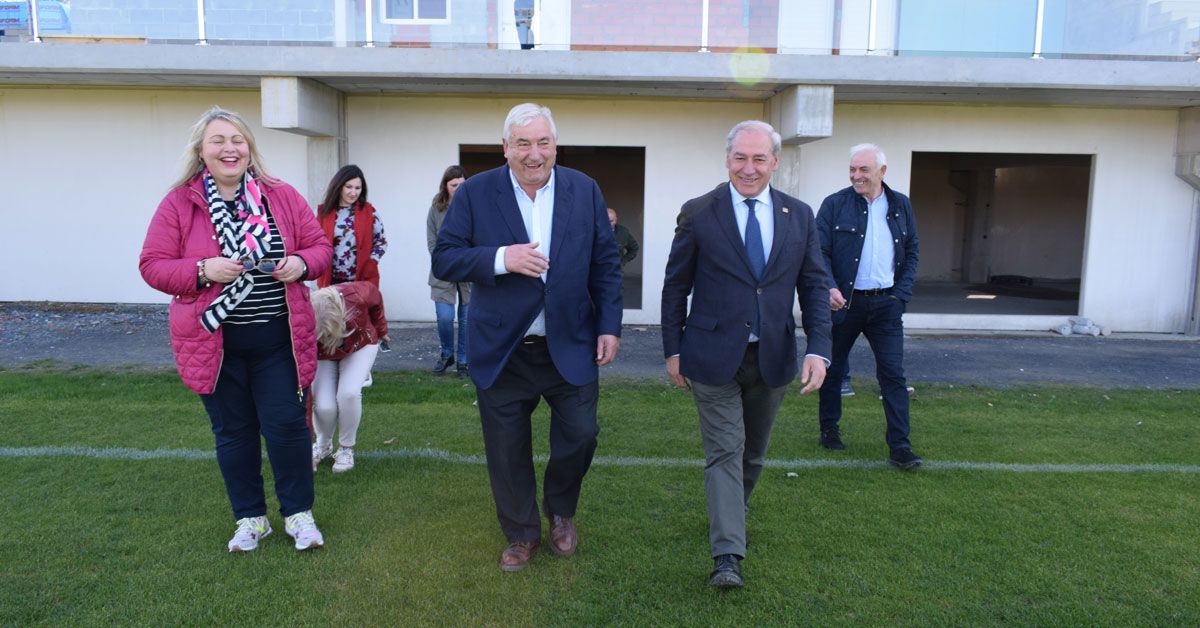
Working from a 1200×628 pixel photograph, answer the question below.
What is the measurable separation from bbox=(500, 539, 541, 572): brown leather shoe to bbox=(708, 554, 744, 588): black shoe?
82 centimetres

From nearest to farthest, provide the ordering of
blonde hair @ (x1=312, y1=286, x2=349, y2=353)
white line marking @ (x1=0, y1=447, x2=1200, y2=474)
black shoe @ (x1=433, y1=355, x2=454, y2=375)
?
blonde hair @ (x1=312, y1=286, x2=349, y2=353)
white line marking @ (x1=0, y1=447, x2=1200, y2=474)
black shoe @ (x1=433, y1=355, x2=454, y2=375)

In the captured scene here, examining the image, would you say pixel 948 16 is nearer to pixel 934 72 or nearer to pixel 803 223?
pixel 934 72

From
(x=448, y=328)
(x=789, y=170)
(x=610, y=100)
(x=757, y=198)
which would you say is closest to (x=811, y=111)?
(x=789, y=170)

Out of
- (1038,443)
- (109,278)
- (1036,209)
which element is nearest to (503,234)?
(1038,443)

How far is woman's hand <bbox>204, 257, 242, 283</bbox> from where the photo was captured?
327 cm

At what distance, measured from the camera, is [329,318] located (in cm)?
443

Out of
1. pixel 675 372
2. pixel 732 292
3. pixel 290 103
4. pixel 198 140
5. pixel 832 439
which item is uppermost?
pixel 290 103

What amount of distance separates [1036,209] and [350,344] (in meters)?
21.1

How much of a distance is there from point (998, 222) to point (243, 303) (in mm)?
21620

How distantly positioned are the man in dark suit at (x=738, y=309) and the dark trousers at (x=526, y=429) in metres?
0.51

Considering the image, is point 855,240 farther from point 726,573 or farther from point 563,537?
point 563,537

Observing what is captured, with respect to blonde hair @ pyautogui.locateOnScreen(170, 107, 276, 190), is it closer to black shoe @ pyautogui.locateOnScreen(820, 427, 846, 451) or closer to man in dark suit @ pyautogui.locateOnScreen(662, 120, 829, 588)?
man in dark suit @ pyautogui.locateOnScreen(662, 120, 829, 588)

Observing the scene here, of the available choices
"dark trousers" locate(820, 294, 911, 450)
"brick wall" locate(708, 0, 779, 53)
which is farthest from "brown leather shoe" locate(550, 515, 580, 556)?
"brick wall" locate(708, 0, 779, 53)

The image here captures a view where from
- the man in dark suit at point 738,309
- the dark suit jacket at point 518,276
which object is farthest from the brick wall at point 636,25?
the dark suit jacket at point 518,276
